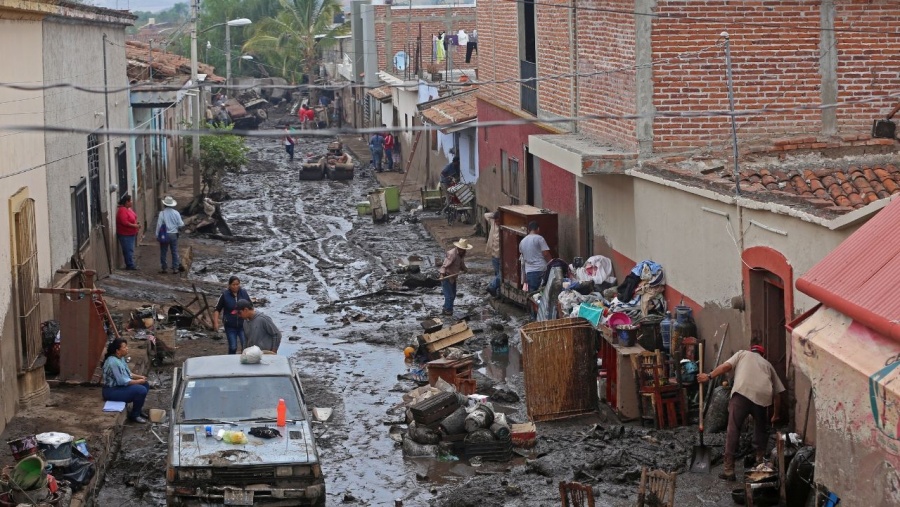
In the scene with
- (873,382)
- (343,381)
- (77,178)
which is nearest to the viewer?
(873,382)

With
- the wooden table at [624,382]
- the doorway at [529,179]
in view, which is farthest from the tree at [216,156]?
the wooden table at [624,382]

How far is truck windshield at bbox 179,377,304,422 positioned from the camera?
12555mm

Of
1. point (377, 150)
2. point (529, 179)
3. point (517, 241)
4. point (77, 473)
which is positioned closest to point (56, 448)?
point (77, 473)

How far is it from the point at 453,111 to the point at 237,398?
74.8 feet

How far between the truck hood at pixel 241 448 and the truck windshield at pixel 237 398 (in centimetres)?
19

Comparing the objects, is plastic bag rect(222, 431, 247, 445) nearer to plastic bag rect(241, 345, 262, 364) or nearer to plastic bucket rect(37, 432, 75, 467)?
plastic bag rect(241, 345, 262, 364)

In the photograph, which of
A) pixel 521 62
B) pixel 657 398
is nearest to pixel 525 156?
pixel 521 62

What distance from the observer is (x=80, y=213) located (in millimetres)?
21906

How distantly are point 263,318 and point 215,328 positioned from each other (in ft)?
14.6

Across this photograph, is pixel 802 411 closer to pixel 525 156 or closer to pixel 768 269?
pixel 768 269

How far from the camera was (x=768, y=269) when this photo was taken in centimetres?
1362

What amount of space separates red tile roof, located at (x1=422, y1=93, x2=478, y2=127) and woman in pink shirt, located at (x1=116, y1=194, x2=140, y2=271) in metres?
9.02

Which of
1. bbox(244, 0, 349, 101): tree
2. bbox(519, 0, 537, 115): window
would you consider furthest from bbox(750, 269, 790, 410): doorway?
bbox(244, 0, 349, 101): tree

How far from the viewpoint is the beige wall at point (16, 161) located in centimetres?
1481
